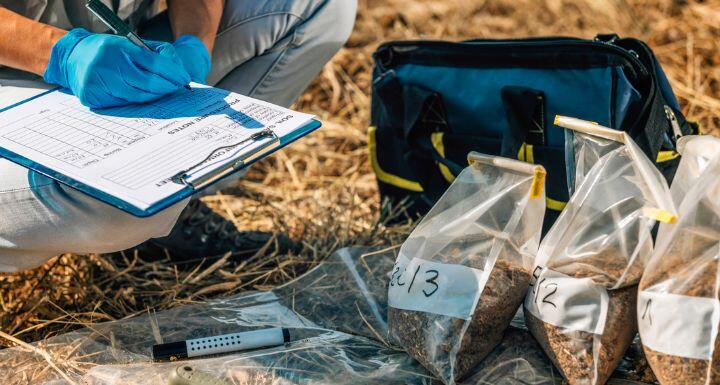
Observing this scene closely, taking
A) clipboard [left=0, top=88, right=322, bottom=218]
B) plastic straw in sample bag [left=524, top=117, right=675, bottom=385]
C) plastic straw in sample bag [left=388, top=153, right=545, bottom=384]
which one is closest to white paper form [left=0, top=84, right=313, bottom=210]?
clipboard [left=0, top=88, right=322, bottom=218]

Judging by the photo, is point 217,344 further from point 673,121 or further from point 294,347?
point 673,121

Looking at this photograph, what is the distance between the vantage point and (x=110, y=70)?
50.0 inches

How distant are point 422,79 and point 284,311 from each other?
63 centimetres

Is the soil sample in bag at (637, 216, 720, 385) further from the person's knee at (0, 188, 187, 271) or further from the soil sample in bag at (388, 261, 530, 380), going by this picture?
the person's knee at (0, 188, 187, 271)

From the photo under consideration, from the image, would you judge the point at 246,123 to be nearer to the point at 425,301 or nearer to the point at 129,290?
the point at 425,301

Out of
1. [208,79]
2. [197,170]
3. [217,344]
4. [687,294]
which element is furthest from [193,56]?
[687,294]

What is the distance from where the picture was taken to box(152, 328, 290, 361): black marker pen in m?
1.30

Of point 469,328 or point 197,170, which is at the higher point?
point 197,170

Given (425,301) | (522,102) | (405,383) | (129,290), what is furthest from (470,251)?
(129,290)

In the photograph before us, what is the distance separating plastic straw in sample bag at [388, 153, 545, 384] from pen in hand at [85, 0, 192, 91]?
0.57 m

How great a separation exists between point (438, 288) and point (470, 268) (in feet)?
0.19

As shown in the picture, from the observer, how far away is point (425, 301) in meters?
1.22

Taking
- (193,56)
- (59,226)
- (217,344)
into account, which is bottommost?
(217,344)

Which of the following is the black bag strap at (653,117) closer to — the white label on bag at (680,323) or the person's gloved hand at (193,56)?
the white label on bag at (680,323)
